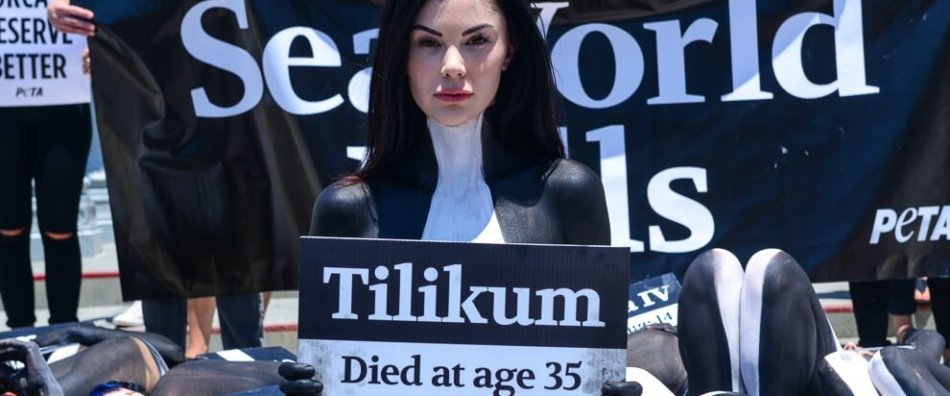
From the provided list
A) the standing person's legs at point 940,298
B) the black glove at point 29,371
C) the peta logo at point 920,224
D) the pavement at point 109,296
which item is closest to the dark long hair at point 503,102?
the black glove at point 29,371

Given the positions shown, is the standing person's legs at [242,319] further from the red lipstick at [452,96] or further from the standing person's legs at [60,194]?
the red lipstick at [452,96]

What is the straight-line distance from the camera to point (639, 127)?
5.61 metres

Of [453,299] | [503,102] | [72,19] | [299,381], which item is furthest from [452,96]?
[72,19]

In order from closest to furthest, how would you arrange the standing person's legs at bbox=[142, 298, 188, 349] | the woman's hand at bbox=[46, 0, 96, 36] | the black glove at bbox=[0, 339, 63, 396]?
the black glove at bbox=[0, 339, 63, 396] < the woman's hand at bbox=[46, 0, 96, 36] < the standing person's legs at bbox=[142, 298, 188, 349]

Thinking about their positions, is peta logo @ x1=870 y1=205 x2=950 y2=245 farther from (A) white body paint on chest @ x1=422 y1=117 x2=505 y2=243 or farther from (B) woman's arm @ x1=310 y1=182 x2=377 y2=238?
(B) woman's arm @ x1=310 y1=182 x2=377 y2=238

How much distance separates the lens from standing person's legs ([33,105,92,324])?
19.3 ft

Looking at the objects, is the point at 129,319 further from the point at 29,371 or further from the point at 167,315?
the point at 29,371

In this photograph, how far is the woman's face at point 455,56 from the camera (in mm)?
3166

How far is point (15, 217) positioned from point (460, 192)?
3.21m

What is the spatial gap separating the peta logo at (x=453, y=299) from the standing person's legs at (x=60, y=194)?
323cm

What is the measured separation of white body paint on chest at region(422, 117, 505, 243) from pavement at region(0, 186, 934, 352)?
3.90m

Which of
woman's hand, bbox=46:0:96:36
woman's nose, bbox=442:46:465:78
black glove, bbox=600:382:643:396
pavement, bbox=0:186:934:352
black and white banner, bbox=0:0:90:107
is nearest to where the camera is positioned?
black glove, bbox=600:382:643:396

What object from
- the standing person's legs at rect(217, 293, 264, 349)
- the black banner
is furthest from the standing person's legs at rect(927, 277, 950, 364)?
the standing person's legs at rect(217, 293, 264, 349)

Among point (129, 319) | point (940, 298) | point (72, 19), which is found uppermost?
point (72, 19)
